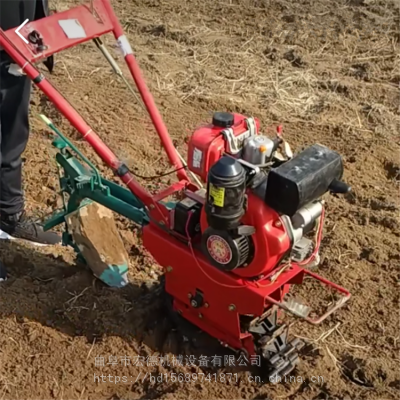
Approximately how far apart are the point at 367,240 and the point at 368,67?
2296 mm

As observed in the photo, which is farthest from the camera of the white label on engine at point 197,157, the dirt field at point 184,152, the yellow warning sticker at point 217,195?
the dirt field at point 184,152

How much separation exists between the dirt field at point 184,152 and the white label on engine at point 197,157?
0.87 metres

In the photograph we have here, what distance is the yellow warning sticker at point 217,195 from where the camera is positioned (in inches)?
102

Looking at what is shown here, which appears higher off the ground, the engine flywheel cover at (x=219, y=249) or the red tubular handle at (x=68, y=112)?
the red tubular handle at (x=68, y=112)

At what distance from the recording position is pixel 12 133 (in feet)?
12.9

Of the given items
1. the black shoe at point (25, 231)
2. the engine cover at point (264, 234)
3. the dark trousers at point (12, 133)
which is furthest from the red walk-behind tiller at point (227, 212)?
the black shoe at point (25, 231)

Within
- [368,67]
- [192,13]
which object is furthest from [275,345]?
[192,13]

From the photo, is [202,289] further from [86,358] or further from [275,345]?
[86,358]

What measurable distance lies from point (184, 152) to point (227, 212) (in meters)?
2.30

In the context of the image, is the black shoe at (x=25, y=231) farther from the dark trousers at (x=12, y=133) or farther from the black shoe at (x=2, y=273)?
the black shoe at (x=2, y=273)

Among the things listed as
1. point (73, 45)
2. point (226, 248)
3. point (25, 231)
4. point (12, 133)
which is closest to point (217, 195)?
point (226, 248)

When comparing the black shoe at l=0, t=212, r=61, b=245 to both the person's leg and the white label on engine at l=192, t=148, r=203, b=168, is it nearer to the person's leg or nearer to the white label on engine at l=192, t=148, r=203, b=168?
the person's leg

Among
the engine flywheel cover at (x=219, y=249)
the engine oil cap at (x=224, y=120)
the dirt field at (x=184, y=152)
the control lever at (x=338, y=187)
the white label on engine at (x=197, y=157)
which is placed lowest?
the dirt field at (x=184, y=152)

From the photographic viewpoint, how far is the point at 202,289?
3.01m
